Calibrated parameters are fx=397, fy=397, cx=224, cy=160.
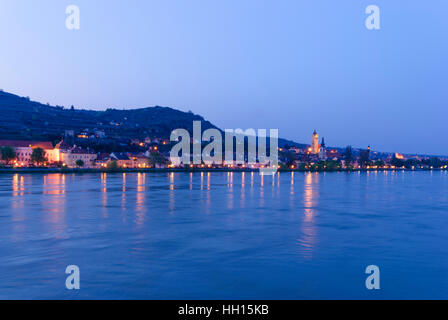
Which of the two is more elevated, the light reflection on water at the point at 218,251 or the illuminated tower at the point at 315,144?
the illuminated tower at the point at 315,144

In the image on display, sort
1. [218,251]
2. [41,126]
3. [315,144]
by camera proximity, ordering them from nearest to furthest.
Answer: [218,251] → [41,126] → [315,144]

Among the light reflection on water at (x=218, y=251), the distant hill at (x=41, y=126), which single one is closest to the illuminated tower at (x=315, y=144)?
the distant hill at (x=41, y=126)

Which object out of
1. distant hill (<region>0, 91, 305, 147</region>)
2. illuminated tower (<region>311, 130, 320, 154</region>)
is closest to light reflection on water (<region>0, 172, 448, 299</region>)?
distant hill (<region>0, 91, 305, 147</region>)

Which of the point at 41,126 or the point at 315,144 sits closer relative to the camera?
the point at 41,126

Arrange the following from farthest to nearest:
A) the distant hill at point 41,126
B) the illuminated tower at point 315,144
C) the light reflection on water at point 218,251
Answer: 1. the illuminated tower at point 315,144
2. the distant hill at point 41,126
3. the light reflection on water at point 218,251

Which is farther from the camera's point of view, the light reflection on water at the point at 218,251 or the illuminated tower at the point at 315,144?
the illuminated tower at the point at 315,144

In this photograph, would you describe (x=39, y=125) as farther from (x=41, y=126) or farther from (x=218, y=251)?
(x=218, y=251)

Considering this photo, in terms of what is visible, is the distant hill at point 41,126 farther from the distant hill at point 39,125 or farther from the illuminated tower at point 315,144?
the illuminated tower at point 315,144

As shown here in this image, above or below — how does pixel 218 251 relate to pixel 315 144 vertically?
below

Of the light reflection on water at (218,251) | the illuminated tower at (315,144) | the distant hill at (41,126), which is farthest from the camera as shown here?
the illuminated tower at (315,144)

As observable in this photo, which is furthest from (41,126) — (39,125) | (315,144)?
(315,144)

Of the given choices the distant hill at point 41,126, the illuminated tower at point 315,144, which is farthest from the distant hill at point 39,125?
the illuminated tower at point 315,144

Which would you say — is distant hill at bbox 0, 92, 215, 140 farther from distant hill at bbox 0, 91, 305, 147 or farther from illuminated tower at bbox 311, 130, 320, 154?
illuminated tower at bbox 311, 130, 320, 154
